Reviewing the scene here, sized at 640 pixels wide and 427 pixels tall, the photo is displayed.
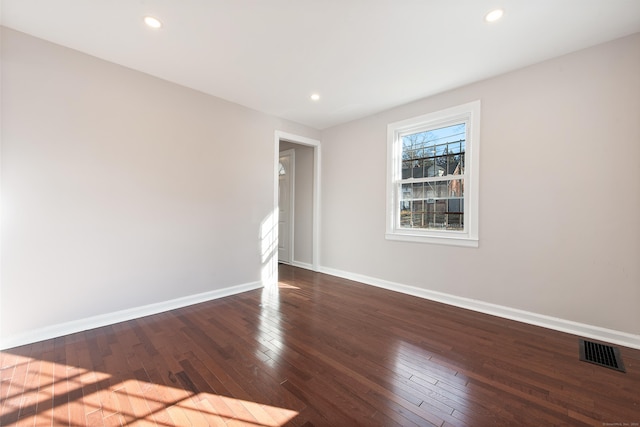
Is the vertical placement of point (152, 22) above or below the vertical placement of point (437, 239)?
above

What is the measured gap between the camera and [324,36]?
236cm

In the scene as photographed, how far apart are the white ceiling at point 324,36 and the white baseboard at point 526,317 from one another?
107 inches

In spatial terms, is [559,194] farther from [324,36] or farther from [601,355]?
[324,36]

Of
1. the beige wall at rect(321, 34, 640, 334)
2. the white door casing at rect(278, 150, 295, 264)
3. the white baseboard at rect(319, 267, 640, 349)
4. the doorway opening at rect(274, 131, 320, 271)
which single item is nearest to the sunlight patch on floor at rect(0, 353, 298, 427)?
the white baseboard at rect(319, 267, 640, 349)

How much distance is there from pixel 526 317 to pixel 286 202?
15.0 feet

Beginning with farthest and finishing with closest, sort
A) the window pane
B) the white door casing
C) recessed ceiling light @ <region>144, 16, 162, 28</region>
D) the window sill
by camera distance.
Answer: the white door casing, the window pane, the window sill, recessed ceiling light @ <region>144, 16, 162, 28</region>

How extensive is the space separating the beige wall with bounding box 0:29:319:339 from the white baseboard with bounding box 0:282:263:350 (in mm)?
46

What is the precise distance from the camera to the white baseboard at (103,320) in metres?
2.34

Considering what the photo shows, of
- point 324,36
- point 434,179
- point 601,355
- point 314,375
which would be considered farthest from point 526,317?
point 324,36

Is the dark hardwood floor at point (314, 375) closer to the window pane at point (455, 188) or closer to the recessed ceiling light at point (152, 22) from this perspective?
the window pane at point (455, 188)

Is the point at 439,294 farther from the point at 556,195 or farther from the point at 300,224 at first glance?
the point at 300,224

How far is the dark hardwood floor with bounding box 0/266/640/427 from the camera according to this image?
61.8 inches

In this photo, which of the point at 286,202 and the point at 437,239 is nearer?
the point at 437,239

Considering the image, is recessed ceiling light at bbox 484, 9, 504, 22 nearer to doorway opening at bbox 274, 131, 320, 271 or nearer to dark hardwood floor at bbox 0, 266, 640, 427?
dark hardwood floor at bbox 0, 266, 640, 427
